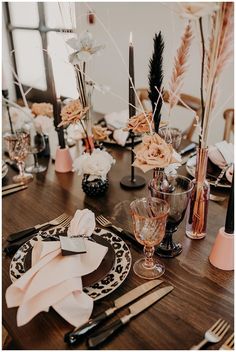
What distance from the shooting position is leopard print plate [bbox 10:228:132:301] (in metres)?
0.69

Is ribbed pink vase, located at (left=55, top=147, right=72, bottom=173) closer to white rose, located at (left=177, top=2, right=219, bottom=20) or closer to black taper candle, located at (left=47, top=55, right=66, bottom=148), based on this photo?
black taper candle, located at (left=47, top=55, right=66, bottom=148)

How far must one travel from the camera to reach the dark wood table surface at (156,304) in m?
0.59

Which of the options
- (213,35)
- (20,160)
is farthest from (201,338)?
(20,160)

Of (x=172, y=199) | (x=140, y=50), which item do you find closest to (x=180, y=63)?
(x=172, y=199)

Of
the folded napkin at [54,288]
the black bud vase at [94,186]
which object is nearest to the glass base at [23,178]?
the black bud vase at [94,186]

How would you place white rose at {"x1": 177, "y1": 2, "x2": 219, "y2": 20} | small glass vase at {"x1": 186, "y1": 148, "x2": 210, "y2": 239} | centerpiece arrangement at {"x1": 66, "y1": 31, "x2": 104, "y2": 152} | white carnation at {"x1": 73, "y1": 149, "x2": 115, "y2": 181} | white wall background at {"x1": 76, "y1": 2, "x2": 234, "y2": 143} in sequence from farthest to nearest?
white wall background at {"x1": 76, "y1": 2, "x2": 234, "y2": 143}
white carnation at {"x1": 73, "y1": 149, "x2": 115, "y2": 181}
centerpiece arrangement at {"x1": 66, "y1": 31, "x2": 104, "y2": 152}
small glass vase at {"x1": 186, "y1": 148, "x2": 210, "y2": 239}
white rose at {"x1": 177, "y1": 2, "x2": 219, "y2": 20}

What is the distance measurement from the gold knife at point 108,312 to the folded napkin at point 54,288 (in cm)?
2

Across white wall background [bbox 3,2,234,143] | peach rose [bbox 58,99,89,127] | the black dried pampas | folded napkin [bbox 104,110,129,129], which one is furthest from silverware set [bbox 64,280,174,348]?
white wall background [bbox 3,2,234,143]

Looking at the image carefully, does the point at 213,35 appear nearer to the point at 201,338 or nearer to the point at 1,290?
the point at 201,338

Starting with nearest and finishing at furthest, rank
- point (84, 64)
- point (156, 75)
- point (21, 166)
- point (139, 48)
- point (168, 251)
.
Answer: point (156, 75) → point (168, 251) → point (84, 64) → point (21, 166) → point (139, 48)

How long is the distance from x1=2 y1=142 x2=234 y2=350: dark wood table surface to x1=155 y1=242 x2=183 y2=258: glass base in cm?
1

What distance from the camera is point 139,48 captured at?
101 inches

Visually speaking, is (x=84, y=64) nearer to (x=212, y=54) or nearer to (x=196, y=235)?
(x=212, y=54)

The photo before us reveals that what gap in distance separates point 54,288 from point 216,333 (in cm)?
31
